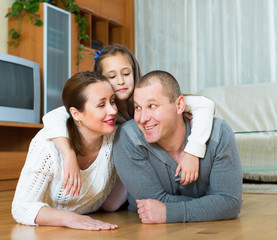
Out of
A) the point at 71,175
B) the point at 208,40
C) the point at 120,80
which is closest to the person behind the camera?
the point at 71,175

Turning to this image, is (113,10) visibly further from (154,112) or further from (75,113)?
(154,112)

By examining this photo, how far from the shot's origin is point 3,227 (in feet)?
5.23

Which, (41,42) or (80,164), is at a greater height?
(41,42)

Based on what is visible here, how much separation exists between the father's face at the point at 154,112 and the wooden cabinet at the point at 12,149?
6.70 feet

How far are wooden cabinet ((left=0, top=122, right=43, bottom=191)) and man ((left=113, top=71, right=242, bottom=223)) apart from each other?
191 cm

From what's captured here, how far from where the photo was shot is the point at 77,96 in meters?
1.70

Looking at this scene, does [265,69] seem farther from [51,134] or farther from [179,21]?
[51,134]

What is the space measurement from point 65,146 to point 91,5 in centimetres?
348

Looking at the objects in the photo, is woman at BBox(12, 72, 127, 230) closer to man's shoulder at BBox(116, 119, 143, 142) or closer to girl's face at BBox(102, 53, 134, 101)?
man's shoulder at BBox(116, 119, 143, 142)

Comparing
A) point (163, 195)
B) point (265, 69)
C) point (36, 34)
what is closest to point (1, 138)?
point (36, 34)

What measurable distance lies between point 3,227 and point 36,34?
106 inches

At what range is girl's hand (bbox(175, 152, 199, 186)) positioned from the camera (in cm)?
159

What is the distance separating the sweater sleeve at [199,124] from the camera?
1.59 meters

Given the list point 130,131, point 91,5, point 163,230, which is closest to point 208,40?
point 91,5
